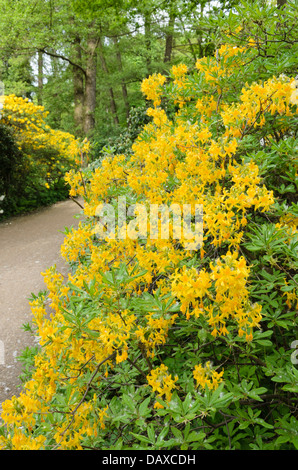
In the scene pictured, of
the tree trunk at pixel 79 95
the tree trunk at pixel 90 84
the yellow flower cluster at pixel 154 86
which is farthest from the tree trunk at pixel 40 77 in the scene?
the yellow flower cluster at pixel 154 86

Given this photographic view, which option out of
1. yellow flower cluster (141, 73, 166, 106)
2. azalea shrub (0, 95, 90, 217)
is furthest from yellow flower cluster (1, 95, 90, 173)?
yellow flower cluster (141, 73, 166, 106)

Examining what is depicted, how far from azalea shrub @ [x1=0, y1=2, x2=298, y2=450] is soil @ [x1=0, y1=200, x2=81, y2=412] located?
0.94 m

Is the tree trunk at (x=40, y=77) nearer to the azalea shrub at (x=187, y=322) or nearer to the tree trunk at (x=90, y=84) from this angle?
the tree trunk at (x=90, y=84)

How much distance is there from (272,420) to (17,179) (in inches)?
328

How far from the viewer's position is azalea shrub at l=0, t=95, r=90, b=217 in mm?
8125

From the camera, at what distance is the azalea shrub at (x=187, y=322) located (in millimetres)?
1189

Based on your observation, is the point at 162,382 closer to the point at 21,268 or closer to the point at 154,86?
the point at 154,86

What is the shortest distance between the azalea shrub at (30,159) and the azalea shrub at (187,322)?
652 cm

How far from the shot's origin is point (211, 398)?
1.12 m

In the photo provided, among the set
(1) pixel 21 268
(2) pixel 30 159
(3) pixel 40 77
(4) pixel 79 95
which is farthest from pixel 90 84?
(1) pixel 21 268

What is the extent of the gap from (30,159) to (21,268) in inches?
156

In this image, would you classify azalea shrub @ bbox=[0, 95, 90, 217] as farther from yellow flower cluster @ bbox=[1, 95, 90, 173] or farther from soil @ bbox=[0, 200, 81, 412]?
soil @ bbox=[0, 200, 81, 412]
